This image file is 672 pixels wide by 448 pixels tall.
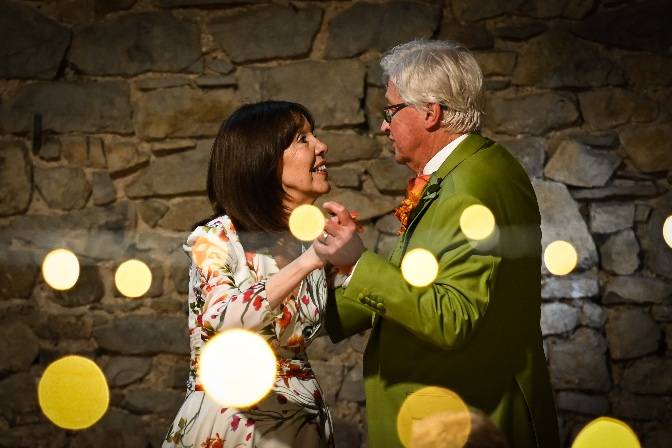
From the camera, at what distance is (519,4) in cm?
320

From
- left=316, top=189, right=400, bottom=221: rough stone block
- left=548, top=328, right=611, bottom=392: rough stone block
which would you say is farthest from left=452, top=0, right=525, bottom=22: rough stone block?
left=548, top=328, right=611, bottom=392: rough stone block

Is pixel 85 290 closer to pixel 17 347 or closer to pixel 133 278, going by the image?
pixel 133 278

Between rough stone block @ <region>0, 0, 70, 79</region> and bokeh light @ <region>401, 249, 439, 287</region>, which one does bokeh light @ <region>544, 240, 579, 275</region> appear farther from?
rough stone block @ <region>0, 0, 70, 79</region>

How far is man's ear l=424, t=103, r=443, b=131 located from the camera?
6.17 ft

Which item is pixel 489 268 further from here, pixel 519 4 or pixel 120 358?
pixel 120 358

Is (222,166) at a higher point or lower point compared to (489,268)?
higher

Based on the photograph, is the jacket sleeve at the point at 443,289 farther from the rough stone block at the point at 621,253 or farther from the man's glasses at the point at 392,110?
the rough stone block at the point at 621,253

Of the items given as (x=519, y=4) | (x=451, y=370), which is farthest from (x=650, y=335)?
(x=451, y=370)

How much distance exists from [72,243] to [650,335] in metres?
2.55

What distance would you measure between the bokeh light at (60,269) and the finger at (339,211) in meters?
2.15

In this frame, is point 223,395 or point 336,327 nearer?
point 223,395

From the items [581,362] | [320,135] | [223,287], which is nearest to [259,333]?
[223,287]

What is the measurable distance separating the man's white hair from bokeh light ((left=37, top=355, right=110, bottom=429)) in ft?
7.18

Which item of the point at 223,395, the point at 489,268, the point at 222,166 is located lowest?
the point at 223,395
